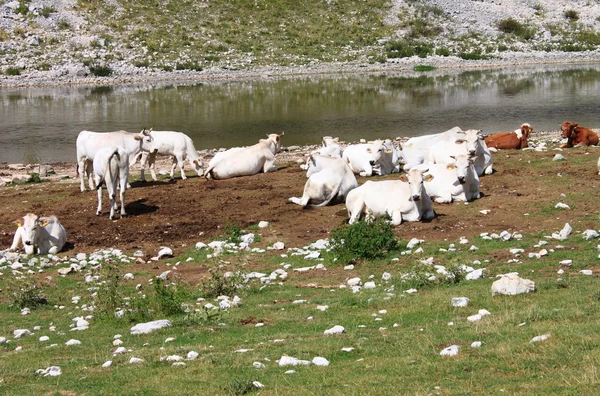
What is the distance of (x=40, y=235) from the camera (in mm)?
17484

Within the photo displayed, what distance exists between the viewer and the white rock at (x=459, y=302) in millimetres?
10619

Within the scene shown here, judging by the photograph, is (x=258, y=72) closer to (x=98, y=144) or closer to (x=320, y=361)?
(x=98, y=144)

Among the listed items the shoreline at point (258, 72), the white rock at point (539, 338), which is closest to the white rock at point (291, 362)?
the white rock at point (539, 338)

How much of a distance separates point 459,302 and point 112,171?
11127mm

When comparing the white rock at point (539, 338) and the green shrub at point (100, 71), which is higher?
the green shrub at point (100, 71)

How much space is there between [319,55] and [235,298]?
2689 inches

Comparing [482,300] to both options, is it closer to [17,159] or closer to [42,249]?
[42,249]

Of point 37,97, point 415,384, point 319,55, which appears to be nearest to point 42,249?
point 415,384

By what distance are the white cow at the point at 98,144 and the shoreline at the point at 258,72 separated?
156 feet

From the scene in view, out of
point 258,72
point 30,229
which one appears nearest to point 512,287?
point 30,229

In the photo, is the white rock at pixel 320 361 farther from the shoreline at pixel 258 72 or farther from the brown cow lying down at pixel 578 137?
the shoreline at pixel 258 72

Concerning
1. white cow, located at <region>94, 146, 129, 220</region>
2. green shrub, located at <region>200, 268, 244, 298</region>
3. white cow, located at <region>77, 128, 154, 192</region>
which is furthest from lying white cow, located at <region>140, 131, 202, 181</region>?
green shrub, located at <region>200, 268, 244, 298</region>

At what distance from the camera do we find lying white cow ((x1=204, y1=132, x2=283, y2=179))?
24000mm

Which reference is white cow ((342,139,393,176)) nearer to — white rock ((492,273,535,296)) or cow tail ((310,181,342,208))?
cow tail ((310,181,342,208))
